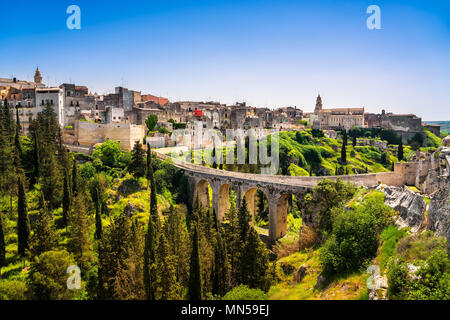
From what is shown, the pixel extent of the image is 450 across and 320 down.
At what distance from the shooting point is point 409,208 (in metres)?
14.3

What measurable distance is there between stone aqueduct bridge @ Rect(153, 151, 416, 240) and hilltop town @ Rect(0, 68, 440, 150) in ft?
48.4

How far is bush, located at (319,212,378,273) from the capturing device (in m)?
14.1

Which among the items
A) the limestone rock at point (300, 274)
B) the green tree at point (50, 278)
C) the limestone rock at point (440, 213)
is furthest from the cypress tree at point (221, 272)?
the limestone rock at point (440, 213)

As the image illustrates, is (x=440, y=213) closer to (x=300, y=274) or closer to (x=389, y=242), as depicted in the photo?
(x=389, y=242)

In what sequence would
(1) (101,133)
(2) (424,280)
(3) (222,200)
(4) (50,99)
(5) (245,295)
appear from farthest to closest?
(4) (50,99)
(1) (101,133)
(3) (222,200)
(5) (245,295)
(2) (424,280)

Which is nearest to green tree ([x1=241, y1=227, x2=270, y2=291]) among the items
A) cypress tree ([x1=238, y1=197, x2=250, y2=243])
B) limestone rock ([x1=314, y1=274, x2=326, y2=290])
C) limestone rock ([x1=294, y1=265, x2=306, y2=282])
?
limestone rock ([x1=294, y1=265, x2=306, y2=282])

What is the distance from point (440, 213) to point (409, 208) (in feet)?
8.68

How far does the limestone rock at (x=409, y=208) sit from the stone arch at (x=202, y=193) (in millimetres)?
21972

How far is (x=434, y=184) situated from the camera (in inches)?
639

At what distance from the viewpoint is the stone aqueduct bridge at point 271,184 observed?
2256 cm

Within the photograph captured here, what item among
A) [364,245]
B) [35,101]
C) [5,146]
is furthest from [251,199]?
[35,101]

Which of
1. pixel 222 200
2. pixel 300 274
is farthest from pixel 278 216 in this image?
pixel 300 274
